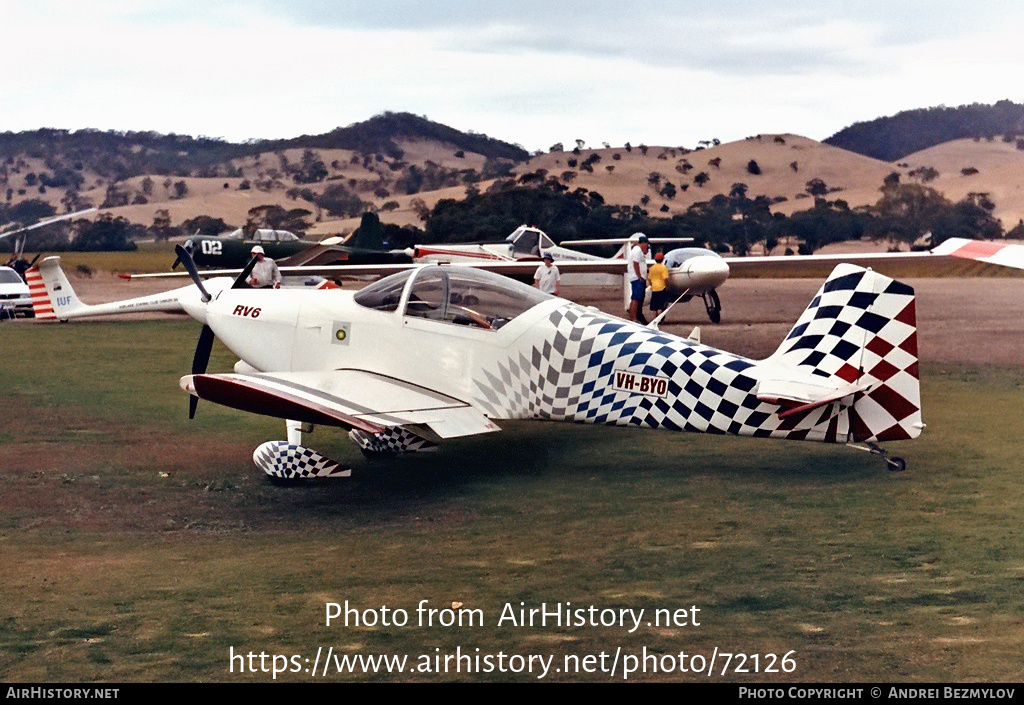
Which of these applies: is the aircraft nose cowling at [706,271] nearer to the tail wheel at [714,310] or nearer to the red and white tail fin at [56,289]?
the tail wheel at [714,310]

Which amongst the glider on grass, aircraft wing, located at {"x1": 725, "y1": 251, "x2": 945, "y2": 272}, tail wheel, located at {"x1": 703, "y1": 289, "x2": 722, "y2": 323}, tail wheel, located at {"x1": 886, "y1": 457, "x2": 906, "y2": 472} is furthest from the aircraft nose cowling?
tail wheel, located at {"x1": 886, "y1": 457, "x2": 906, "y2": 472}

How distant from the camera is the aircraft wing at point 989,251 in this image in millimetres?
4867

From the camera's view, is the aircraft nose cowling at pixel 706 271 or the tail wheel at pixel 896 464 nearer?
the tail wheel at pixel 896 464

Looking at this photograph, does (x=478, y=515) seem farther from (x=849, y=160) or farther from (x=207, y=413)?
(x=849, y=160)

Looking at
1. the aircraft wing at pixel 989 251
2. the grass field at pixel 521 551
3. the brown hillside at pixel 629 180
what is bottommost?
the grass field at pixel 521 551

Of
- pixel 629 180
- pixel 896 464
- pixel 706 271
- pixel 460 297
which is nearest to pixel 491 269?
pixel 706 271

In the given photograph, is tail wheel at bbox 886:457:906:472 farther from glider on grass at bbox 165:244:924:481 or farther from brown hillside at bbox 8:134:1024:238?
brown hillside at bbox 8:134:1024:238

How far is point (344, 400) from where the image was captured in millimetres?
9484

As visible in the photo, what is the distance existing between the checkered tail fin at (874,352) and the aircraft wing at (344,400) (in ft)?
9.79

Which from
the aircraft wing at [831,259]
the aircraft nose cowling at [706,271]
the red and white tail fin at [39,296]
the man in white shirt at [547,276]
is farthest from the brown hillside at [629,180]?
the red and white tail fin at [39,296]

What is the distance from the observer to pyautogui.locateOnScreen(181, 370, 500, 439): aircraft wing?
880 cm

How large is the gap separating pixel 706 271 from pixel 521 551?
17.6m

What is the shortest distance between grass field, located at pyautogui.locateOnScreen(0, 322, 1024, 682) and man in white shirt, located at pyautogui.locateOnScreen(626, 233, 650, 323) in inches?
342

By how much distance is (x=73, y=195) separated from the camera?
13300cm
